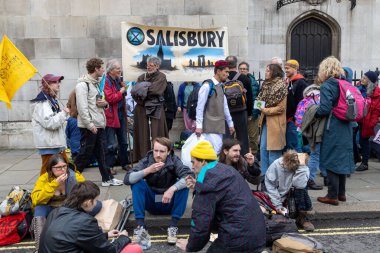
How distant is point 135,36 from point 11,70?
2.61 metres

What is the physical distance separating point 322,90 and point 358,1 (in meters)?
9.13

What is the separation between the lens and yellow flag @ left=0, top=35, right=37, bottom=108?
5.55 metres

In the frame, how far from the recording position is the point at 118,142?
758 centimetres

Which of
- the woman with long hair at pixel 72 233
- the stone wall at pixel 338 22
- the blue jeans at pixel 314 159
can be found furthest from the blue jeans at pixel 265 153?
the stone wall at pixel 338 22

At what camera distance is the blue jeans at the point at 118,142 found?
7168 millimetres

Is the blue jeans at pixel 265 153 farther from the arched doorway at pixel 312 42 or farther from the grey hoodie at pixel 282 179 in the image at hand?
the arched doorway at pixel 312 42

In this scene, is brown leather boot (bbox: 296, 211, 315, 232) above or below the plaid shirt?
below

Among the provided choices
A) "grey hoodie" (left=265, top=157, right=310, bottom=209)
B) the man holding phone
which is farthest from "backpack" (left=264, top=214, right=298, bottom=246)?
the man holding phone

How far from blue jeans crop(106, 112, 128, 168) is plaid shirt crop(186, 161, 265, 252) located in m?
4.01

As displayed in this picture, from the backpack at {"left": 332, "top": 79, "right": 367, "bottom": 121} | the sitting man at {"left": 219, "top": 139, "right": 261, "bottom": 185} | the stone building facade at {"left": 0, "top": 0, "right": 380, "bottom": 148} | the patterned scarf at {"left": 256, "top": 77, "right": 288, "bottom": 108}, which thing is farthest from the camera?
the stone building facade at {"left": 0, "top": 0, "right": 380, "bottom": 148}

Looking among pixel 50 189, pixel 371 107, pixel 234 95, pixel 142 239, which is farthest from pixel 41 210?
pixel 371 107

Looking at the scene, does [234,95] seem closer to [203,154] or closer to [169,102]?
[169,102]

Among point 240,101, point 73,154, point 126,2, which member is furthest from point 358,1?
point 73,154

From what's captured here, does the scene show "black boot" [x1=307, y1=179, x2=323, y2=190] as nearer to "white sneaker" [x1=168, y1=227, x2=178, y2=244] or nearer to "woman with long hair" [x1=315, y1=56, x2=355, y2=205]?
"woman with long hair" [x1=315, y1=56, x2=355, y2=205]
